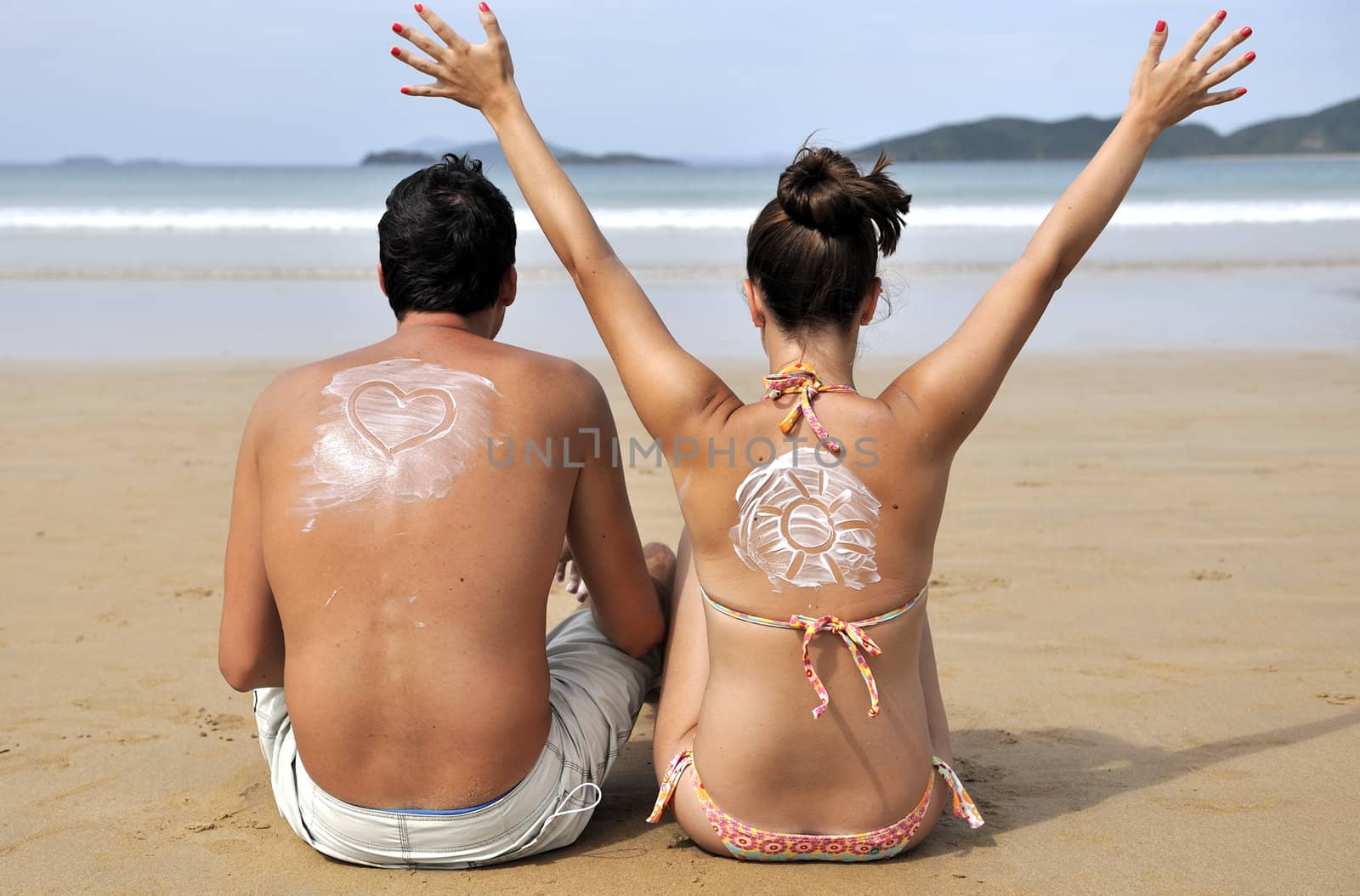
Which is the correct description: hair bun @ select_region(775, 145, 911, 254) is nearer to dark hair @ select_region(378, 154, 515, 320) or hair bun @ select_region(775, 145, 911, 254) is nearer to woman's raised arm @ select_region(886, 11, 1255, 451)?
woman's raised arm @ select_region(886, 11, 1255, 451)

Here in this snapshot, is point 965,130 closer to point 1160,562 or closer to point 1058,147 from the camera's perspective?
point 1058,147

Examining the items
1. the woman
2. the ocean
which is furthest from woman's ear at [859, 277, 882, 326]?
the ocean

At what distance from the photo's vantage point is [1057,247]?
238 cm

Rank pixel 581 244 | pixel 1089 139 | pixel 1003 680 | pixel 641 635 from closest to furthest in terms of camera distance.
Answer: pixel 581 244
pixel 641 635
pixel 1003 680
pixel 1089 139

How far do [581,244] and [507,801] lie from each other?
1158 mm

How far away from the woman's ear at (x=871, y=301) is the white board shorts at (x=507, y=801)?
1017mm

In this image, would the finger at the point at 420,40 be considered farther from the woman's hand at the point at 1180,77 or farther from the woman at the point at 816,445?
the woman's hand at the point at 1180,77

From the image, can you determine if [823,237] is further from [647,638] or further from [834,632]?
[647,638]

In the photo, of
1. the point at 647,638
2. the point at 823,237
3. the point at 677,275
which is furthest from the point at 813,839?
the point at 677,275

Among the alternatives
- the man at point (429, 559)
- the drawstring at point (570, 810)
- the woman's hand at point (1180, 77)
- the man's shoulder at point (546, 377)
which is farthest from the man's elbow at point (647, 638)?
the woman's hand at point (1180, 77)

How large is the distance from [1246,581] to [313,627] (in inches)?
142

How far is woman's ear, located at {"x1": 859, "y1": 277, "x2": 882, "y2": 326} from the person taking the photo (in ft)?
8.02

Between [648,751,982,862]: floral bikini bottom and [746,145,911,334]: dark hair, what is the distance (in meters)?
0.99

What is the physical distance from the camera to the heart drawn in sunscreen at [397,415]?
2498 mm
